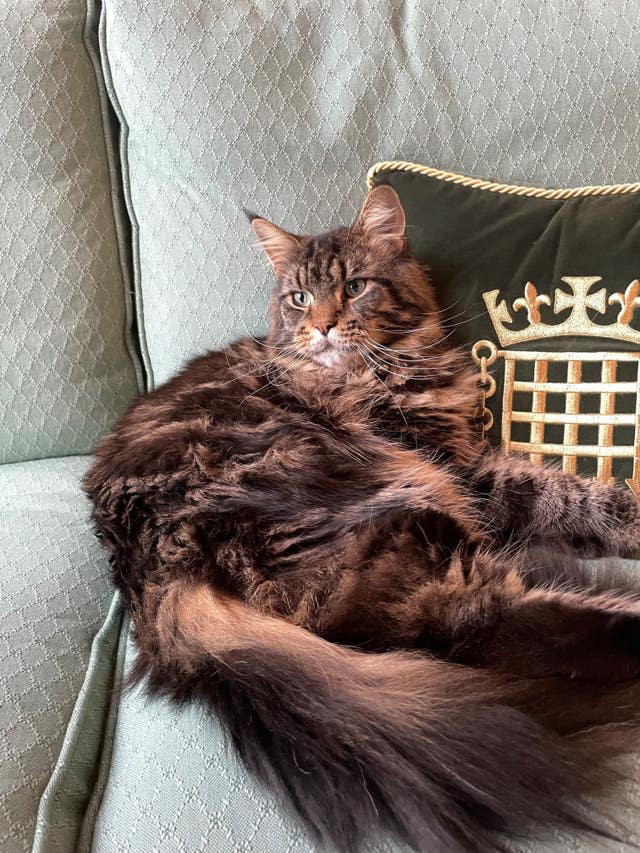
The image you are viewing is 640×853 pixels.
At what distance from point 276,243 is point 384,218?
233 mm

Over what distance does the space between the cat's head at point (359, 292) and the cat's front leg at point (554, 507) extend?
1.04ft

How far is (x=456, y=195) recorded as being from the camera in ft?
3.94

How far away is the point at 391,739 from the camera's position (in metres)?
0.68

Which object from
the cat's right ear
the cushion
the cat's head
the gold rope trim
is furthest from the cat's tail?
the gold rope trim

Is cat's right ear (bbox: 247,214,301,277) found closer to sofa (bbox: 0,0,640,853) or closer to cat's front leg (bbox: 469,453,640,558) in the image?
sofa (bbox: 0,0,640,853)

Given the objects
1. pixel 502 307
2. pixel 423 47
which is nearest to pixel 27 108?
pixel 423 47

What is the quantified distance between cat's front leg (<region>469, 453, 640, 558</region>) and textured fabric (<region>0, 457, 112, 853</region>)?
30.2 inches

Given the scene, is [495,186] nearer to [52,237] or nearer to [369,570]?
[369,570]

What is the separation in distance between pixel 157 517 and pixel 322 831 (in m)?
0.53

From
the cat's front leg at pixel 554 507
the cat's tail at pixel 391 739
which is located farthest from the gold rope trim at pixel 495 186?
the cat's tail at pixel 391 739

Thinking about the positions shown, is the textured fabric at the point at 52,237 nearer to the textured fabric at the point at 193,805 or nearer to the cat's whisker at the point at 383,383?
the cat's whisker at the point at 383,383

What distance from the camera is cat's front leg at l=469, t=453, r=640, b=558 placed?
1110mm

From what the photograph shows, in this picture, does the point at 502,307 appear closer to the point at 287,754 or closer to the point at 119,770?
the point at 287,754

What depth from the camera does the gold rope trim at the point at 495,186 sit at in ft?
3.77
